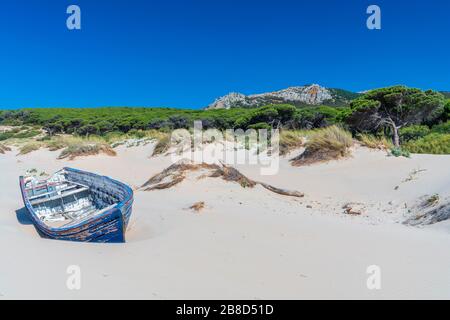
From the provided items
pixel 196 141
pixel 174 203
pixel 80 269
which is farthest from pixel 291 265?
pixel 196 141

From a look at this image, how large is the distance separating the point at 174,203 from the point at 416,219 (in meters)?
4.82

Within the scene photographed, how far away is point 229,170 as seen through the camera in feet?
31.2

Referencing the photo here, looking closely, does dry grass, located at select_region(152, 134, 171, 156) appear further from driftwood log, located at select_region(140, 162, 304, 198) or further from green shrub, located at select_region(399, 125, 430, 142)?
green shrub, located at select_region(399, 125, 430, 142)

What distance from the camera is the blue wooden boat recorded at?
4.62m

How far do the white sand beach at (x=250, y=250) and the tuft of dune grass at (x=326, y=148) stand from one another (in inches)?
119

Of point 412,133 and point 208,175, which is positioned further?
point 412,133

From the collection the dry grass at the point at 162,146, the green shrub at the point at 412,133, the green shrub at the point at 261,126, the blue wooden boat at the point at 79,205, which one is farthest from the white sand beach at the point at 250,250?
the green shrub at the point at 261,126

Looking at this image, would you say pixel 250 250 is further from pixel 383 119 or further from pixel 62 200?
pixel 383 119

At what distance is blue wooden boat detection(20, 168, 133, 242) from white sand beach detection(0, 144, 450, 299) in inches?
8.6

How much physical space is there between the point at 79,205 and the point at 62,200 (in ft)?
1.38

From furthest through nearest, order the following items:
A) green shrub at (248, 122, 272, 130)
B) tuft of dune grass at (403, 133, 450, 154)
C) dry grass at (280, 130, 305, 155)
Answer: green shrub at (248, 122, 272, 130) → dry grass at (280, 130, 305, 155) → tuft of dune grass at (403, 133, 450, 154)

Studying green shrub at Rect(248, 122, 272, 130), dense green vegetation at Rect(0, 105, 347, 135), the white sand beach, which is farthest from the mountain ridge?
the white sand beach

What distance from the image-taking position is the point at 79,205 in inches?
318

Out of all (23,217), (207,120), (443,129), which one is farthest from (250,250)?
(207,120)
